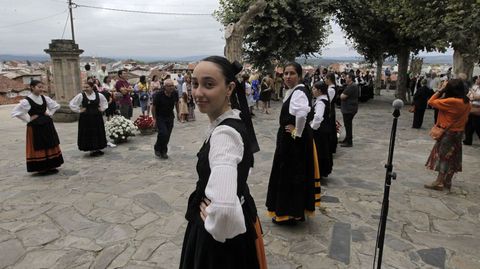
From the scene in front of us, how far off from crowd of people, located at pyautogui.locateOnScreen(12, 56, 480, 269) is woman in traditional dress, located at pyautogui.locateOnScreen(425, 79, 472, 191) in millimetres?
14

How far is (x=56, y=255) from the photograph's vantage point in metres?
3.76

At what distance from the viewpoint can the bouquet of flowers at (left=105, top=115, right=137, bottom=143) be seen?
363 inches

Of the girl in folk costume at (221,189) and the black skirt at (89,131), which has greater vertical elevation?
the girl in folk costume at (221,189)

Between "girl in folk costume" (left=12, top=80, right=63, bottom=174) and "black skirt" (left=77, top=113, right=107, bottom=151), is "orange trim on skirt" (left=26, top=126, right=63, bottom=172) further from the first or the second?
"black skirt" (left=77, top=113, right=107, bottom=151)

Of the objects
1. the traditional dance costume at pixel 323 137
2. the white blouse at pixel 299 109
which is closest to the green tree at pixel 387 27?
the traditional dance costume at pixel 323 137

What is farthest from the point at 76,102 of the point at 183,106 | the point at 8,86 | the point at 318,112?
the point at 8,86

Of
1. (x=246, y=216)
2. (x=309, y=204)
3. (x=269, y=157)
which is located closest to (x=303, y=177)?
(x=309, y=204)

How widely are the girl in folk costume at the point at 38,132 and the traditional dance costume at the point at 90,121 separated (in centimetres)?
91

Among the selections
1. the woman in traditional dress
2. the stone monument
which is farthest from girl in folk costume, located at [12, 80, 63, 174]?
the woman in traditional dress

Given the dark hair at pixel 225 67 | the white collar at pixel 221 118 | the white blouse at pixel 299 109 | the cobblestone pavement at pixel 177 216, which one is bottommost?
the cobblestone pavement at pixel 177 216

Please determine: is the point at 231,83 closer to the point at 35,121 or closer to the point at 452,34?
the point at 35,121

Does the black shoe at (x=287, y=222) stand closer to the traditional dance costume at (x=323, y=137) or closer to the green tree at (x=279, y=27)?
the traditional dance costume at (x=323, y=137)

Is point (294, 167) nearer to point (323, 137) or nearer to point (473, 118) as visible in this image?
point (323, 137)

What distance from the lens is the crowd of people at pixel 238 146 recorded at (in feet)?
5.52
